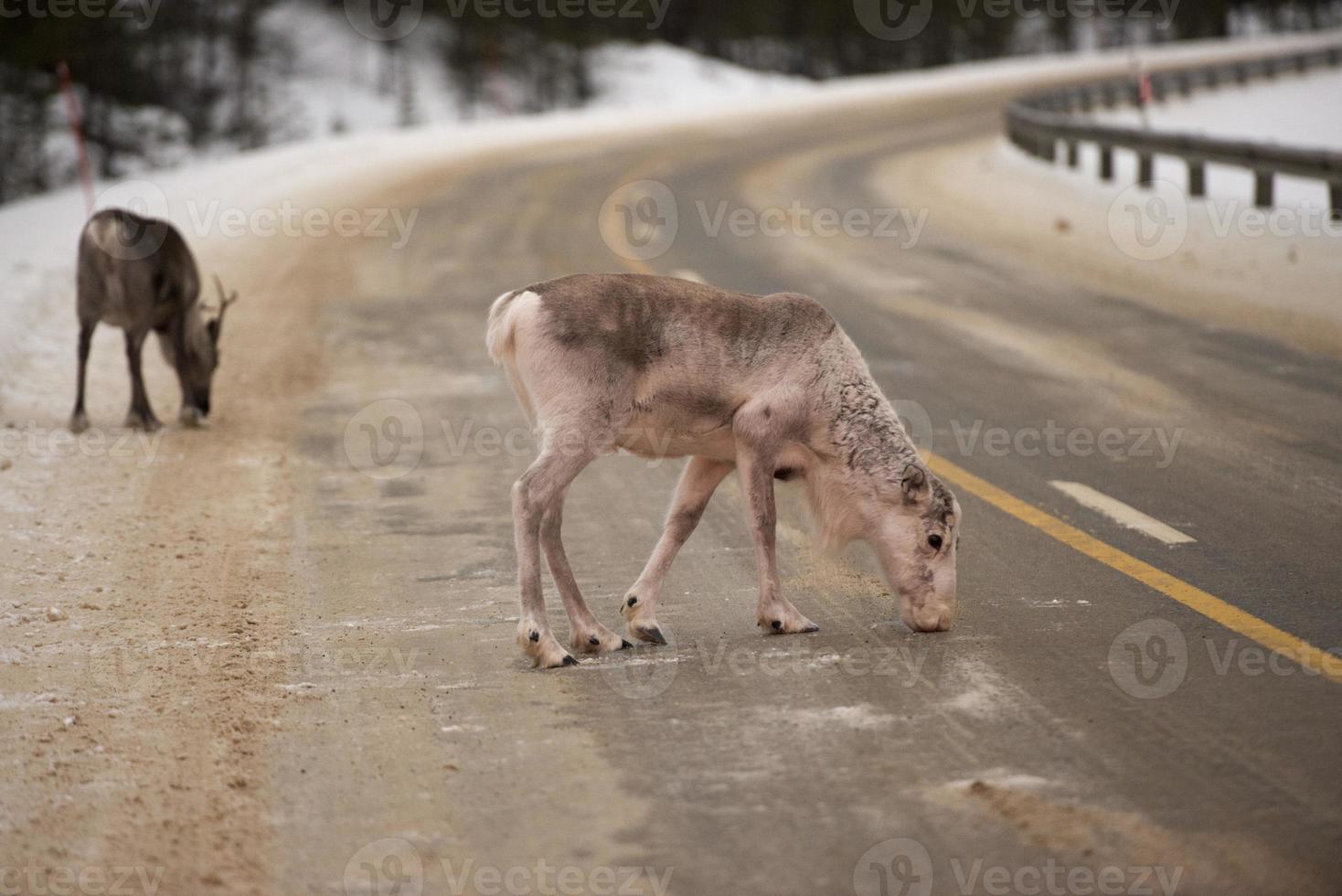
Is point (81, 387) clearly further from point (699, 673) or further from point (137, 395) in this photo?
point (699, 673)

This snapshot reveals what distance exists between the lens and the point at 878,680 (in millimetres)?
5832

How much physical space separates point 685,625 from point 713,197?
58.9 ft

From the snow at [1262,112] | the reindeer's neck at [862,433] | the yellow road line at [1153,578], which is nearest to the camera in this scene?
the yellow road line at [1153,578]

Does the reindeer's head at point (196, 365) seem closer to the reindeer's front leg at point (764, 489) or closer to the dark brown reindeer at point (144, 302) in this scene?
the dark brown reindeer at point (144, 302)

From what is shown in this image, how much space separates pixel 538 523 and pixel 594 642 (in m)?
0.52

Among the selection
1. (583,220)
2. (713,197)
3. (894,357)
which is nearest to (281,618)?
(894,357)

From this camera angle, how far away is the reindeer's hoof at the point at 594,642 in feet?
20.6

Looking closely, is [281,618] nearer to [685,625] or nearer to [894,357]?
[685,625]

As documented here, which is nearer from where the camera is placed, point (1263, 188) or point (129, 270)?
point (129, 270)

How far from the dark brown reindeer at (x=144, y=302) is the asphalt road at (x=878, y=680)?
88cm

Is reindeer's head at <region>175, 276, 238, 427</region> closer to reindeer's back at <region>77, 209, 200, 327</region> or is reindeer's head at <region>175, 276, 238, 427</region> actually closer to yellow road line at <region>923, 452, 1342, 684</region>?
reindeer's back at <region>77, 209, 200, 327</region>

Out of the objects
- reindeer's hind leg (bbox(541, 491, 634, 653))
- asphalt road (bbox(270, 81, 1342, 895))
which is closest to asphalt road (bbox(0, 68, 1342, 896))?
asphalt road (bbox(270, 81, 1342, 895))

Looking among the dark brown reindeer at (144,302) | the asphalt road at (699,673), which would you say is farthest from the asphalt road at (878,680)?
the dark brown reindeer at (144,302)

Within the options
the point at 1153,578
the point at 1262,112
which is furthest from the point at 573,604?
the point at 1262,112
